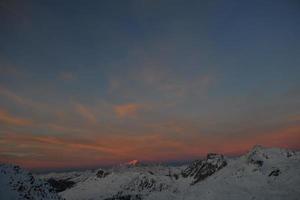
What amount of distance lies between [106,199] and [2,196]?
169 metres

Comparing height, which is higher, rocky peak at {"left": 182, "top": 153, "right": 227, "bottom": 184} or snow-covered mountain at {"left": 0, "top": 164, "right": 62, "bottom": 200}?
rocky peak at {"left": 182, "top": 153, "right": 227, "bottom": 184}

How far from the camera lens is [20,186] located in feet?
111

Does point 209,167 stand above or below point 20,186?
above

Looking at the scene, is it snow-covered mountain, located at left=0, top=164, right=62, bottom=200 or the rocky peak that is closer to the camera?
snow-covered mountain, located at left=0, top=164, right=62, bottom=200

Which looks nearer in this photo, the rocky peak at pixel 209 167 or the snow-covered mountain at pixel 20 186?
the snow-covered mountain at pixel 20 186

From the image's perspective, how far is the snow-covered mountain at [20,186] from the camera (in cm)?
3151

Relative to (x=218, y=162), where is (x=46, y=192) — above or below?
below

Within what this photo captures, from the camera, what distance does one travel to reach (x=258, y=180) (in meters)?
89.6

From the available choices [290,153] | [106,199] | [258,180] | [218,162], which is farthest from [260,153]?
[106,199]

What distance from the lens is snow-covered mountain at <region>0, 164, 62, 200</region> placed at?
103ft

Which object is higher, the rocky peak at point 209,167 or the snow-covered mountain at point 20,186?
the rocky peak at point 209,167

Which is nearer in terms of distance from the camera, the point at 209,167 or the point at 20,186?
the point at 20,186

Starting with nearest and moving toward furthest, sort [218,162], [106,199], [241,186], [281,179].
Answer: [281,179] < [241,186] < [218,162] < [106,199]

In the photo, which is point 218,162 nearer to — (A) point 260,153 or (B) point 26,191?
(A) point 260,153
